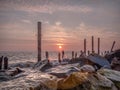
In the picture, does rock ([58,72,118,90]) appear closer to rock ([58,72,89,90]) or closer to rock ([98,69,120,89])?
rock ([58,72,89,90])

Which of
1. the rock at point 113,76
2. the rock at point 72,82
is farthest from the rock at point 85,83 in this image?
the rock at point 113,76

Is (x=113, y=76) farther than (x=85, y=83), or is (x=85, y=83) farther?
(x=113, y=76)

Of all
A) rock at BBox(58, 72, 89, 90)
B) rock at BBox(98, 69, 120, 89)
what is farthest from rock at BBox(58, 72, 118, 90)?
rock at BBox(98, 69, 120, 89)

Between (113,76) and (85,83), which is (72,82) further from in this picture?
(113,76)

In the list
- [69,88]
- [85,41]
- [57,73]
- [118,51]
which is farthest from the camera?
[85,41]

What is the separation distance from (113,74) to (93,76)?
4.62 ft

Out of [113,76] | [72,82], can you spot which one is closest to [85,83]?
[72,82]

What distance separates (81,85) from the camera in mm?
6895

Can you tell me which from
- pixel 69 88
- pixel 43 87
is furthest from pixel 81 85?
pixel 43 87

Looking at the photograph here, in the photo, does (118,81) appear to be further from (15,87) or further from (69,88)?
(15,87)

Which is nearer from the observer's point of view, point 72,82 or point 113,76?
point 72,82

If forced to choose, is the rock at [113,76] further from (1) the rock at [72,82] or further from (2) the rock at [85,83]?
(1) the rock at [72,82]

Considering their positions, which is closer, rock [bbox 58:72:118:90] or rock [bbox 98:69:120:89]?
rock [bbox 58:72:118:90]

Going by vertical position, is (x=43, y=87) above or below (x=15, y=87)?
above
